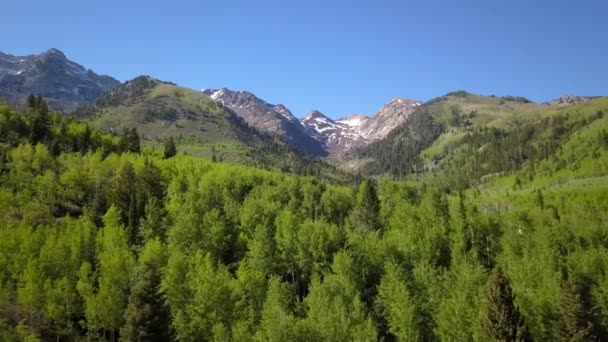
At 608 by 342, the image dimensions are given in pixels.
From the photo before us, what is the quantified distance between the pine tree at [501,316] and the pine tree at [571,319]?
9.64 metres

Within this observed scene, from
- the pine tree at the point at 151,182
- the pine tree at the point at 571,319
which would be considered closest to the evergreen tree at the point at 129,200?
the pine tree at the point at 151,182

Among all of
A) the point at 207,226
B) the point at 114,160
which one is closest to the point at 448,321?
the point at 207,226

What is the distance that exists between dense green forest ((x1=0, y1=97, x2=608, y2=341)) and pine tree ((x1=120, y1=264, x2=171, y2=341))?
0.58 ft

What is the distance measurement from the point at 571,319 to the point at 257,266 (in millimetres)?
52903

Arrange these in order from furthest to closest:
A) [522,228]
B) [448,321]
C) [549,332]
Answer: [522,228] → [549,332] → [448,321]

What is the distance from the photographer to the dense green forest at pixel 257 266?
6756 centimetres

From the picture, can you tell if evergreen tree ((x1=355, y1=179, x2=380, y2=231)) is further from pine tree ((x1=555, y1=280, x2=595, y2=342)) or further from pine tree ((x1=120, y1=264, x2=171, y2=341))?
pine tree ((x1=120, y1=264, x2=171, y2=341))

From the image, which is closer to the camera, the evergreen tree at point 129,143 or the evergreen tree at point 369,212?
the evergreen tree at point 369,212

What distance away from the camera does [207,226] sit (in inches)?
4139

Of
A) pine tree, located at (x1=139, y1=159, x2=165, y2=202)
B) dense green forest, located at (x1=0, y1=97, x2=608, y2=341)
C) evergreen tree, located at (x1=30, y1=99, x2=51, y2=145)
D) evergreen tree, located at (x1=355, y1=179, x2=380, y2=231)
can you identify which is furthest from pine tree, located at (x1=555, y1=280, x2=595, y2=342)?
evergreen tree, located at (x1=30, y1=99, x2=51, y2=145)

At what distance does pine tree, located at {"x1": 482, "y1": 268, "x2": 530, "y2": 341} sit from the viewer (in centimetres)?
6097

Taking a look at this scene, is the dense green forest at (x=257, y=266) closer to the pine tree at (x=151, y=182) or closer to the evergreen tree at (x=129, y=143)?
the pine tree at (x=151, y=182)

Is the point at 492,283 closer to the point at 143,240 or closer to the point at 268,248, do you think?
the point at 268,248

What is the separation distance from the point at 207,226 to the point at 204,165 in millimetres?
73102
